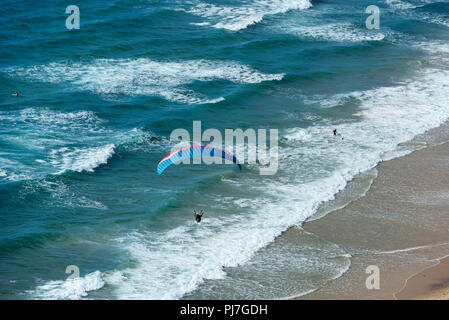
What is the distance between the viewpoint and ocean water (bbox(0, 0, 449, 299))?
995 inches

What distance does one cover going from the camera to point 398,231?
89.6 feet

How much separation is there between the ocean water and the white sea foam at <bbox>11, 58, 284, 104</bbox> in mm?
139

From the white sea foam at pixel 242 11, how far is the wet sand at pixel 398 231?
80.1 ft

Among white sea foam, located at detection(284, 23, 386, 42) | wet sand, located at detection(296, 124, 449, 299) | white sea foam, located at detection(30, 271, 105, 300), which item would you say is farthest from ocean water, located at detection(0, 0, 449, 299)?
wet sand, located at detection(296, 124, 449, 299)

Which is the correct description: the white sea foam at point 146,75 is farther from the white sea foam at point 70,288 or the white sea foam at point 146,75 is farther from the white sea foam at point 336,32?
the white sea foam at point 70,288

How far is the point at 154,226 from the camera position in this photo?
91.6 ft

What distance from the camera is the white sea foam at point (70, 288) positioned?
76.1 feet

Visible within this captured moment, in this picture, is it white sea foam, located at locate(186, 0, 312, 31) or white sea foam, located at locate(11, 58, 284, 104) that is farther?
white sea foam, located at locate(186, 0, 312, 31)

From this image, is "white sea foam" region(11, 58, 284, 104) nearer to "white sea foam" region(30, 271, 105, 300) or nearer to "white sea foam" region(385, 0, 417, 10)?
"white sea foam" region(30, 271, 105, 300)

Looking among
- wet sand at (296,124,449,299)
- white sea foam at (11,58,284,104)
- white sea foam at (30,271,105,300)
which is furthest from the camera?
white sea foam at (11,58,284,104)

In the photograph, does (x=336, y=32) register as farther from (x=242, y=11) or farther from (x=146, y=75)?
(x=146, y=75)

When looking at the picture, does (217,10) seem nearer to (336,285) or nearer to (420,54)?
(420,54)

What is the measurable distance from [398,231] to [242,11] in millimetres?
34410
